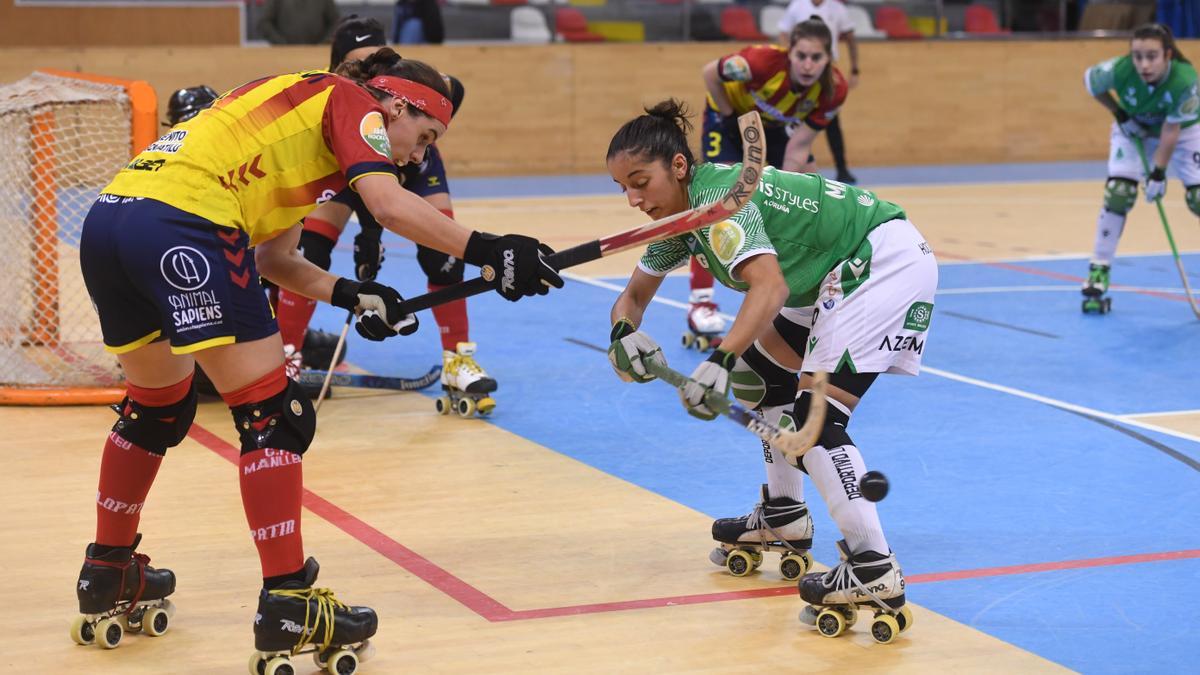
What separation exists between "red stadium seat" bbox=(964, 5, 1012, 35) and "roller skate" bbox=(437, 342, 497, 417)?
1393 cm

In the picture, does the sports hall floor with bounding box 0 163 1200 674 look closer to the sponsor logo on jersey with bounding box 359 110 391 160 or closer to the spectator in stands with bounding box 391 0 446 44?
the sponsor logo on jersey with bounding box 359 110 391 160

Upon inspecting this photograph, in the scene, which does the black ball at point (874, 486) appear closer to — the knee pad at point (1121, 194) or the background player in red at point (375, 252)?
the background player in red at point (375, 252)

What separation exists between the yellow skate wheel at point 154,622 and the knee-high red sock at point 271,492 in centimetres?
60

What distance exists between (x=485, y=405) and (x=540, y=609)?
2751mm

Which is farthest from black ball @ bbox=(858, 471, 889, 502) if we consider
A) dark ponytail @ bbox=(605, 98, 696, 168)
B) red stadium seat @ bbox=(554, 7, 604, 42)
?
red stadium seat @ bbox=(554, 7, 604, 42)

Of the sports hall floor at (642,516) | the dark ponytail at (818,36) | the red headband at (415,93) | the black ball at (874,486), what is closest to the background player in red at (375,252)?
the sports hall floor at (642,516)

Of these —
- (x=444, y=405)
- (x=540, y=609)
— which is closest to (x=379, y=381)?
(x=444, y=405)

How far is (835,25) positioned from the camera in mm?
16609

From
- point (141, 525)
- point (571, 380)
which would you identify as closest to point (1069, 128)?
point (571, 380)

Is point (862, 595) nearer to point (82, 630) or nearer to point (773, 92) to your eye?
point (82, 630)

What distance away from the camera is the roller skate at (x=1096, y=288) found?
10336 mm

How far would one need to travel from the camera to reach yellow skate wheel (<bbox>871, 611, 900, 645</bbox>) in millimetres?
4492

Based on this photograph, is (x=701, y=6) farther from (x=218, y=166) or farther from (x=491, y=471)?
(x=218, y=166)

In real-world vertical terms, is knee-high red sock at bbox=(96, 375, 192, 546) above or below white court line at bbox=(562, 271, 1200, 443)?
above
